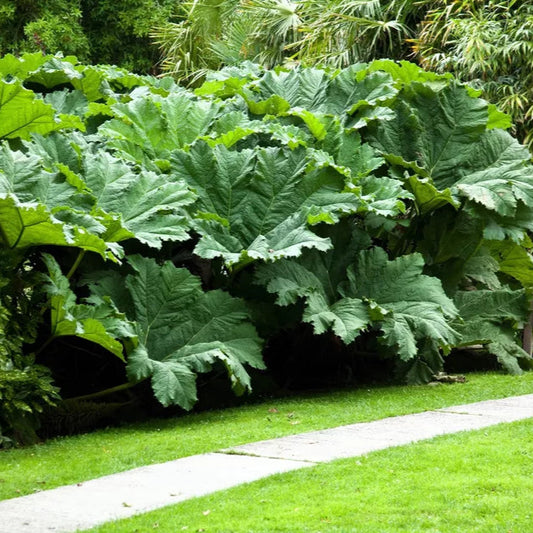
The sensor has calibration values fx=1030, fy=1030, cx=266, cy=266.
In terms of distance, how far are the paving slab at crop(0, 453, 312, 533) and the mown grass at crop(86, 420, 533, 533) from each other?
0.48 ft

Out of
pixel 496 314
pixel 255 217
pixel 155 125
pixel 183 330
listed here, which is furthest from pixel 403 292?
pixel 155 125

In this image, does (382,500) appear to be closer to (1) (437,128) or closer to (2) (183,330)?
(2) (183,330)

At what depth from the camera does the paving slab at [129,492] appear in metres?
4.10

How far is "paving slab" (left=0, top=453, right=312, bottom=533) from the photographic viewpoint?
161 inches

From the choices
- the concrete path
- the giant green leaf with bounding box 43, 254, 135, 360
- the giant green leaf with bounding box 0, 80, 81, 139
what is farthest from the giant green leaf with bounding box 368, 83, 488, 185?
the giant green leaf with bounding box 43, 254, 135, 360

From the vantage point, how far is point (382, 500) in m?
4.36

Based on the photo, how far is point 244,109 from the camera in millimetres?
8508

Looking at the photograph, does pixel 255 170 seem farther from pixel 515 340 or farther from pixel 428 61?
pixel 428 61

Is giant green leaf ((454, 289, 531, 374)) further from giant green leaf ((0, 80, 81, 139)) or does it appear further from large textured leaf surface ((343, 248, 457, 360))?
giant green leaf ((0, 80, 81, 139))

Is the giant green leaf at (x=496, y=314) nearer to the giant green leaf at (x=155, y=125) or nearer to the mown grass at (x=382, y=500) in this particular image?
the giant green leaf at (x=155, y=125)

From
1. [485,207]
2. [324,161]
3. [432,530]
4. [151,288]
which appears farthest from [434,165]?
[432,530]

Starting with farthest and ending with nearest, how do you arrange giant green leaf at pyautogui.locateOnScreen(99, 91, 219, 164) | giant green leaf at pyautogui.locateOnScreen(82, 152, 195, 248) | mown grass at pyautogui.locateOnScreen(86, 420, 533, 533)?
giant green leaf at pyautogui.locateOnScreen(99, 91, 219, 164)
giant green leaf at pyautogui.locateOnScreen(82, 152, 195, 248)
mown grass at pyautogui.locateOnScreen(86, 420, 533, 533)

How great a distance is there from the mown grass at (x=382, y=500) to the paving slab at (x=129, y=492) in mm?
145

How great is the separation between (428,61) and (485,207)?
17.1ft
